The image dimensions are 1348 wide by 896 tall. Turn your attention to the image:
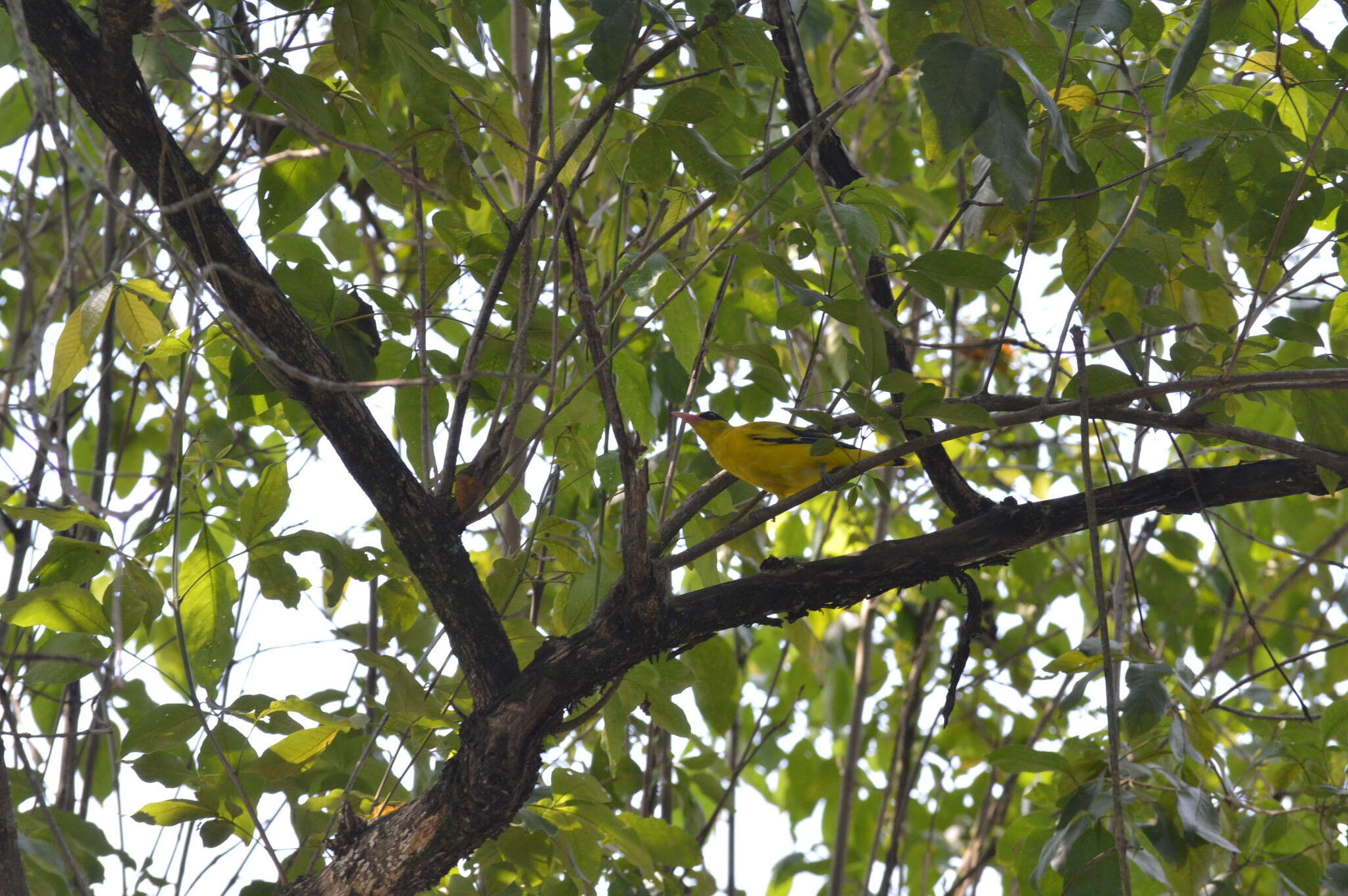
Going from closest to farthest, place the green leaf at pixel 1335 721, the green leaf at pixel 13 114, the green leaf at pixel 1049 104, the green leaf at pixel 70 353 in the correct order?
the green leaf at pixel 1049 104
the green leaf at pixel 70 353
the green leaf at pixel 1335 721
the green leaf at pixel 13 114

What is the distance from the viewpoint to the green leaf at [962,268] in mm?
1836

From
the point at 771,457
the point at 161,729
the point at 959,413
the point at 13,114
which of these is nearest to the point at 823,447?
the point at 959,413

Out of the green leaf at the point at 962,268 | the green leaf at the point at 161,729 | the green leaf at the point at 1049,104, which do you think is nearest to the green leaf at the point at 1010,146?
the green leaf at the point at 1049,104

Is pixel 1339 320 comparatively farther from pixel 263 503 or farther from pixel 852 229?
pixel 263 503

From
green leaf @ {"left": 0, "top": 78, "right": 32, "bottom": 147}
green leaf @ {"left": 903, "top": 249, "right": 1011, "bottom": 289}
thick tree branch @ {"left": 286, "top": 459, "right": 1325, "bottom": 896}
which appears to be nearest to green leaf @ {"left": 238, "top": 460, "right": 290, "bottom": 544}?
thick tree branch @ {"left": 286, "top": 459, "right": 1325, "bottom": 896}

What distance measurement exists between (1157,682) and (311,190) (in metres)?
2.00

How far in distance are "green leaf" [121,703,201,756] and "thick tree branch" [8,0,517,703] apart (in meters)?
0.59

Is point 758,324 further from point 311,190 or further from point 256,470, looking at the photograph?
point 311,190

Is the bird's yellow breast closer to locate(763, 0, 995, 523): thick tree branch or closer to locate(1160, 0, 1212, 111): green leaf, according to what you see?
locate(763, 0, 995, 523): thick tree branch

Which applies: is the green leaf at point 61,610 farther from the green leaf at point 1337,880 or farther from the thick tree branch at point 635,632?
the green leaf at point 1337,880

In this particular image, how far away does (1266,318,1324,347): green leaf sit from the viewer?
2094mm

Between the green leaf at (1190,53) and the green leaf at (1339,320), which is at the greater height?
the green leaf at (1339,320)

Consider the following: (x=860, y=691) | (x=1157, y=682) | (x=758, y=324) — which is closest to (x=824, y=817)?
(x=860, y=691)

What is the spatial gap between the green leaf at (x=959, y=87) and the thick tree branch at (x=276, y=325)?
3.56 ft
